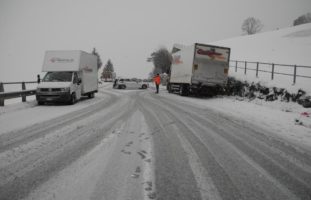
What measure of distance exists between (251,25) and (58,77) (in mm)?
93570

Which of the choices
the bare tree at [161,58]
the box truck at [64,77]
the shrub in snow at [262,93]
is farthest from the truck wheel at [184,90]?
the bare tree at [161,58]

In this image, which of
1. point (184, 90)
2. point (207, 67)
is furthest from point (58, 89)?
point (184, 90)

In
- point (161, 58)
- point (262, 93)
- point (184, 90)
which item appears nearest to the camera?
point (262, 93)

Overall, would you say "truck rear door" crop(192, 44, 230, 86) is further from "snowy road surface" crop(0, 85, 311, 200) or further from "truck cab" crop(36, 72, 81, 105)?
"snowy road surface" crop(0, 85, 311, 200)

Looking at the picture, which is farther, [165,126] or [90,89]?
[90,89]

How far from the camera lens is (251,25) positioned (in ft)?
313

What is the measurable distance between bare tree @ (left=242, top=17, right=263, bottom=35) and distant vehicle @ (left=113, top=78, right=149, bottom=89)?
2858 inches

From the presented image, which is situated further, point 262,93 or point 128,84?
point 128,84

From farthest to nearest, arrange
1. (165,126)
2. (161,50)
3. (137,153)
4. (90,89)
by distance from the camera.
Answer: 1. (161,50)
2. (90,89)
3. (165,126)
4. (137,153)

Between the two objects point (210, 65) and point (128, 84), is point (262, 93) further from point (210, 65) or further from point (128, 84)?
point (128, 84)

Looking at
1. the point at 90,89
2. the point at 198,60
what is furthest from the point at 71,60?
the point at 198,60

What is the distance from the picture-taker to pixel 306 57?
97.0 ft

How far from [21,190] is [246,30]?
103m

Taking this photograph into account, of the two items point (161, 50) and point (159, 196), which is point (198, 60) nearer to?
point (159, 196)
